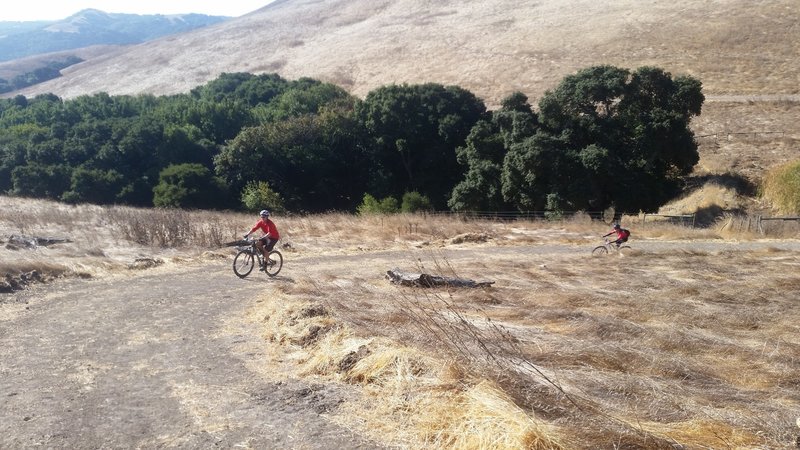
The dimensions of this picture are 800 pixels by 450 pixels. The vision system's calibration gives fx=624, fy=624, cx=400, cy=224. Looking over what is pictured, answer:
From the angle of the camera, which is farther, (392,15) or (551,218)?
(392,15)

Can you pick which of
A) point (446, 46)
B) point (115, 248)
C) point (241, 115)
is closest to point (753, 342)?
point (115, 248)

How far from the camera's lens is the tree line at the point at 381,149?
34.1m

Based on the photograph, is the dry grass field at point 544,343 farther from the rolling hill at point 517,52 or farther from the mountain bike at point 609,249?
the rolling hill at point 517,52

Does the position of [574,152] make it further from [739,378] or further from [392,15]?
[392,15]

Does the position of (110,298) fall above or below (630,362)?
below

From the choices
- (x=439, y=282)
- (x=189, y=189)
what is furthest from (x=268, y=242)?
(x=189, y=189)

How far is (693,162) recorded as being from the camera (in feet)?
116

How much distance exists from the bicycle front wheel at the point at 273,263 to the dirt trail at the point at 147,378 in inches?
66.7

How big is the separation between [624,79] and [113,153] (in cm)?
4012

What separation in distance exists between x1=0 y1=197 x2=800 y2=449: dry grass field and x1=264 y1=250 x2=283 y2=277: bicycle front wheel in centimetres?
47

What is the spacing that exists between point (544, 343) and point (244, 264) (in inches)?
410

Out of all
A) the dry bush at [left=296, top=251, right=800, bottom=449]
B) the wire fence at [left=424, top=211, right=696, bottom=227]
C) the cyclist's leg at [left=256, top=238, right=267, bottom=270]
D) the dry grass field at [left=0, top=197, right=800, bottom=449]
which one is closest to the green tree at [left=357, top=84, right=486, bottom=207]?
the wire fence at [left=424, top=211, right=696, bottom=227]

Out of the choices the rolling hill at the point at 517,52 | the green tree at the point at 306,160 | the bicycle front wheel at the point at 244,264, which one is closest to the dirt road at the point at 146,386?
the bicycle front wheel at the point at 244,264

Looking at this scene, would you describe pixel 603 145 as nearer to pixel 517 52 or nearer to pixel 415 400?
pixel 415 400
